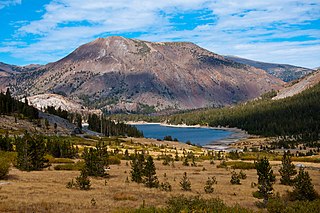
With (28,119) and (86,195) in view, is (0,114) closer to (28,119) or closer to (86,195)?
(28,119)

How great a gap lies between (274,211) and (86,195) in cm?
1387

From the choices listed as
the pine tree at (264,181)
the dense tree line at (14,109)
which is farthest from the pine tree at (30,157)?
the dense tree line at (14,109)

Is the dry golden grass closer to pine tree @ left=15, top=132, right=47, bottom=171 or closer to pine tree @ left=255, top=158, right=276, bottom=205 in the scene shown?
pine tree @ left=255, top=158, right=276, bottom=205

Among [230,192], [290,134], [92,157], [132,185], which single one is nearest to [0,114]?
[92,157]

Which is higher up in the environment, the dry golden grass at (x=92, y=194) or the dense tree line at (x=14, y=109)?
the dense tree line at (x=14, y=109)

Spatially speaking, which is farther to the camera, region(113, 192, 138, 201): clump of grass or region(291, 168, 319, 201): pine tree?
region(291, 168, 319, 201): pine tree

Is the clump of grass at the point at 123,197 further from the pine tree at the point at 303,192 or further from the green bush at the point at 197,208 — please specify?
the pine tree at the point at 303,192

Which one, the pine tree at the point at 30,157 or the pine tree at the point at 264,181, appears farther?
A: the pine tree at the point at 30,157

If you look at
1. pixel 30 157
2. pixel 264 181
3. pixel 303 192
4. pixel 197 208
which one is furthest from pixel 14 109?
pixel 197 208

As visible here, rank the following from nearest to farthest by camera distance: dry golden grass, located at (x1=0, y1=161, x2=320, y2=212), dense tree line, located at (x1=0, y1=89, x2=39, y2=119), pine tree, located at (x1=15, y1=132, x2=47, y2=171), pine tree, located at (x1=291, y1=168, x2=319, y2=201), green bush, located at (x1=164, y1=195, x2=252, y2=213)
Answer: green bush, located at (x1=164, y1=195, x2=252, y2=213)
dry golden grass, located at (x1=0, y1=161, x2=320, y2=212)
pine tree, located at (x1=291, y1=168, x2=319, y2=201)
pine tree, located at (x1=15, y1=132, x2=47, y2=171)
dense tree line, located at (x1=0, y1=89, x2=39, y2=119)

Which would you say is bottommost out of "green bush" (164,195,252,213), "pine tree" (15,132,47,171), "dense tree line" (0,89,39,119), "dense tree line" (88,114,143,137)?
"green bush" (164,195,252,213)

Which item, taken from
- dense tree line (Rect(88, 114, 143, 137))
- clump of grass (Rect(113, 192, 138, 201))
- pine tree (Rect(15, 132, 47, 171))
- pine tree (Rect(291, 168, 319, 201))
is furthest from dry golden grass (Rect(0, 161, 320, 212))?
dense tree line (Rect(88, 114, 143, 137))

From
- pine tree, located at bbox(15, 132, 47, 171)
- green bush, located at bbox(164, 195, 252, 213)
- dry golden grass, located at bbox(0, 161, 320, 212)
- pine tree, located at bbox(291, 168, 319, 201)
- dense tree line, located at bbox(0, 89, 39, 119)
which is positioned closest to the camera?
green bush, located at bbox(164, 195, 252, 213)

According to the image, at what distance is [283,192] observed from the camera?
3058 cm
